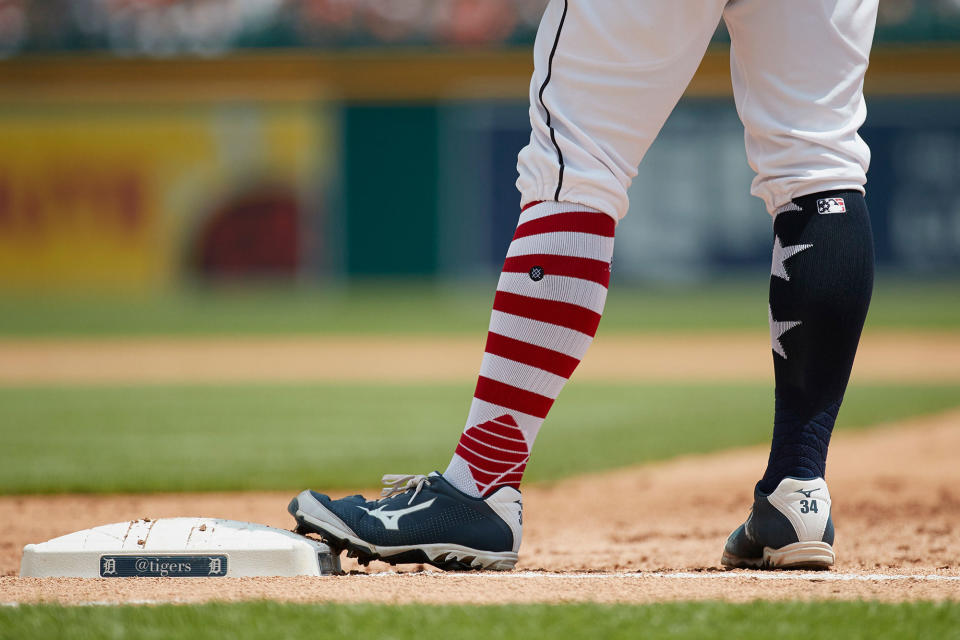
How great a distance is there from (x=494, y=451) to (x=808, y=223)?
53cm

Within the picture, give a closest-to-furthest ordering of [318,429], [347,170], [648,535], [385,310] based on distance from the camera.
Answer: [648,535], [318,429], [385,310], [347,170]

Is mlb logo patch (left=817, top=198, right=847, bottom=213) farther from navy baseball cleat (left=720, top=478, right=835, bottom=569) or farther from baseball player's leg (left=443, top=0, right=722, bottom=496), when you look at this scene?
navy baseball cleat (left=720, top=478, right=835, bottom=569)

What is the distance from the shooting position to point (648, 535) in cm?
217

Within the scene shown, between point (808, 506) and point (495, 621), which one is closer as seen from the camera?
point (495, 621)

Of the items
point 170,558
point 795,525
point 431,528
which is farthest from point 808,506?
point 170,558

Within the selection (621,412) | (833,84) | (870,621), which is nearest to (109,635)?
(870,621)

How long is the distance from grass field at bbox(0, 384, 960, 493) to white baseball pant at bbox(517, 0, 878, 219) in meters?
1.51

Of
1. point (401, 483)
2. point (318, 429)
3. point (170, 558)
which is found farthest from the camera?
point (318, 429)

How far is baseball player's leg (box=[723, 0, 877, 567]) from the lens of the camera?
154 centimetres

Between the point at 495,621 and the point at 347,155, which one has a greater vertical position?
the point at 347,155

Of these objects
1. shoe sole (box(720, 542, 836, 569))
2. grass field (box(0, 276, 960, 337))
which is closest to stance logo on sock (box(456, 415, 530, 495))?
shoe sole (box(720, 542, 836, 569))

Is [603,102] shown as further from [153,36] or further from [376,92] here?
[153,36]

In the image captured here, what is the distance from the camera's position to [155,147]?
544 inches

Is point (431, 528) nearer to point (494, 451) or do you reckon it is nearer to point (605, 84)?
point (494, 451)
